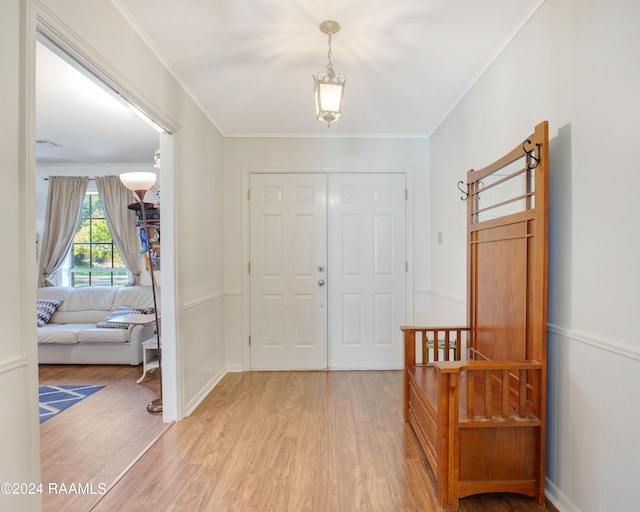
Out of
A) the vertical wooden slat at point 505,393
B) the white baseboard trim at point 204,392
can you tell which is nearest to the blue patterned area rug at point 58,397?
the white baseboard trim at point 204,392

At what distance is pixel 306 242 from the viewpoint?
3.95 meters

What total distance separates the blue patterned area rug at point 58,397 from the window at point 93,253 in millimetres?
2055

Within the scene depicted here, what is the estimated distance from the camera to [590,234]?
1573 mm

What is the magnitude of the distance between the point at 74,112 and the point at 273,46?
7.37ft

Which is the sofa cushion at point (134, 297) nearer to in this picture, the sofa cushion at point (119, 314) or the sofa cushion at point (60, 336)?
the sofa cushion at point (119, 314)

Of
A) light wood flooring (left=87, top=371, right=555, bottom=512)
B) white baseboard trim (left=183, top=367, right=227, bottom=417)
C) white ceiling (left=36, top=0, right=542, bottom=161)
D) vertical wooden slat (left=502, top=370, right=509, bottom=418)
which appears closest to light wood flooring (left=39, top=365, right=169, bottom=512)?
light wood flooring (left=87, top=371, right=555, bottom=512)

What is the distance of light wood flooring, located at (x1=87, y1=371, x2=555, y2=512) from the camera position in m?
1.82

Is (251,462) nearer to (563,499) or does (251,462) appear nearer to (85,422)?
(85,422)

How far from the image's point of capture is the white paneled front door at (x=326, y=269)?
3.95 m

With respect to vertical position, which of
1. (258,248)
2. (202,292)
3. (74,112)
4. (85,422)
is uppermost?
(74,112)

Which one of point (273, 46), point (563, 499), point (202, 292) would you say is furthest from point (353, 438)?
point (273, 46)

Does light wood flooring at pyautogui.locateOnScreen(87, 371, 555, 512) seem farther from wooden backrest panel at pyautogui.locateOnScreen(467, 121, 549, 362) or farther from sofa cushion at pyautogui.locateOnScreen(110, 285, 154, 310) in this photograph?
sofa cushion at pyautogui.locateOnScreen(110, 285, 154, 310)

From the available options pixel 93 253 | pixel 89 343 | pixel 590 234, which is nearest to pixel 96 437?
pixel 89 343

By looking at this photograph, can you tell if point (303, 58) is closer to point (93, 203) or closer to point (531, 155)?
point (531, 155)
